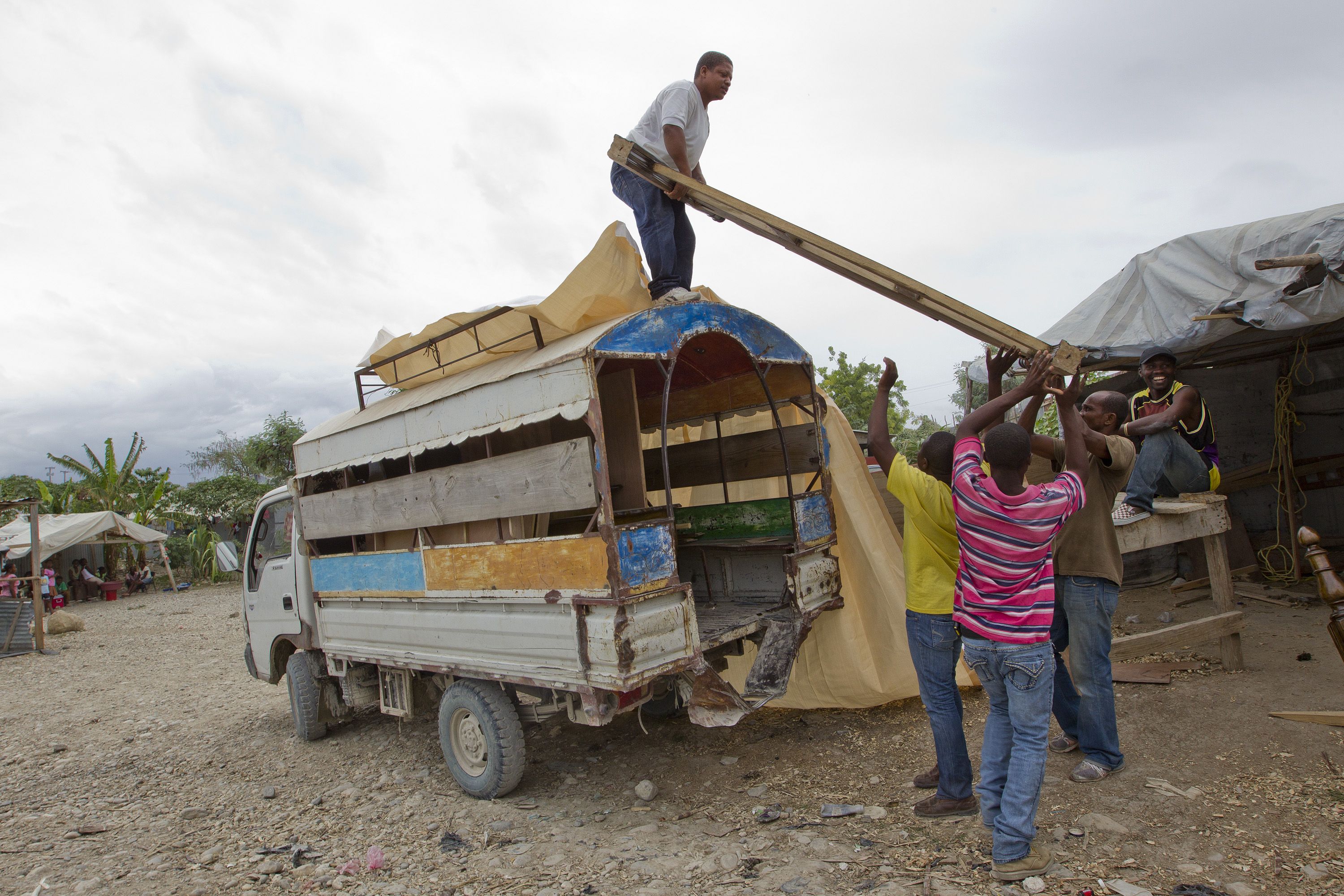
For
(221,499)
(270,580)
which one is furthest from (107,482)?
(270,580)

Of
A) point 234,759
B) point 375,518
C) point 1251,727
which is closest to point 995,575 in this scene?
point 1251,727

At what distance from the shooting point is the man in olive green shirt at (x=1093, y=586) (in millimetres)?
3396

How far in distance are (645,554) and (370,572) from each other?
7.79 ft

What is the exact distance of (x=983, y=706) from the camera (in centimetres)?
480

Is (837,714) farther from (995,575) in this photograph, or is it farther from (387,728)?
(387,728)

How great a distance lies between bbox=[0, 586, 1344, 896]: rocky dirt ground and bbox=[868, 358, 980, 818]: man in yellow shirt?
7.6 inches

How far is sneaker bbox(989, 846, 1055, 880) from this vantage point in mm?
2779

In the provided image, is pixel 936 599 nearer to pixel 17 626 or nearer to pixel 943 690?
pixel 943 690

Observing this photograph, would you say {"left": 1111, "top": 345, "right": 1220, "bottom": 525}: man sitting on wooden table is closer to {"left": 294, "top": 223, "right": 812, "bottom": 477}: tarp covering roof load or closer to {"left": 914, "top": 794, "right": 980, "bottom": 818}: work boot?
{"left": 914, "top": 794, "right": 980, "bottom": 818}: work boot

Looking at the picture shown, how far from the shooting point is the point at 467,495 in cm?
419

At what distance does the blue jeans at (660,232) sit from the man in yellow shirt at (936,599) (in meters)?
1.85

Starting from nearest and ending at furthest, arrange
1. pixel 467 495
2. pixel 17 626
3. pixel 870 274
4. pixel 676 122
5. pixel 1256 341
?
pixel 870 274, pixel 467 495, pixel 676 122, pixel 1256 341, pixel 17 626

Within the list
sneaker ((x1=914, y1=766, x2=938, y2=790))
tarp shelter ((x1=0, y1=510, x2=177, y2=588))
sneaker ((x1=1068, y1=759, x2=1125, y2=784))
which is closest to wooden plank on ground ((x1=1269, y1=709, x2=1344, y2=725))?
sneaker ((x1=1068, y1=759, x2=1125, y2=784))

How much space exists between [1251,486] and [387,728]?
27.3 feet
